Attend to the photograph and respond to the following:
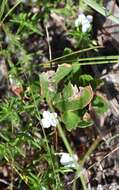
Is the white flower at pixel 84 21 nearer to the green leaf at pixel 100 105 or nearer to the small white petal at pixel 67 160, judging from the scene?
the green leaf at pixel 100 105

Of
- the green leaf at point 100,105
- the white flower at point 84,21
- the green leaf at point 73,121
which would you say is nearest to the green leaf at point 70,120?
the green leaf at point 73,121

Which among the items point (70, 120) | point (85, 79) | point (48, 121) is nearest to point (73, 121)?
point (70, 120)

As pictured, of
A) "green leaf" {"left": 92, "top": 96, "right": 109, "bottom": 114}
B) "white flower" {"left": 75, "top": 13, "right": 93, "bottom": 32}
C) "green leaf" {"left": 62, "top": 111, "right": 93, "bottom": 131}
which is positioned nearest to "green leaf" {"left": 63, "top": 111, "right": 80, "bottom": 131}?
"green leaf" {"left": 62, "top": 111, "right": 93, "bottom": 131}

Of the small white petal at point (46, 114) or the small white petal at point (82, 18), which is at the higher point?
the small white petal at point (82, 18)

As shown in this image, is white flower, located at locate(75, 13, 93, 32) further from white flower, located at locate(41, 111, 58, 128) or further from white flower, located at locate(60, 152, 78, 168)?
white flower, located at locate(60, 152, 78, 168)

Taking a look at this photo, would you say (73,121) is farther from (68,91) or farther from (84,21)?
(84,21)

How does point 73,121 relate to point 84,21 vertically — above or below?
below

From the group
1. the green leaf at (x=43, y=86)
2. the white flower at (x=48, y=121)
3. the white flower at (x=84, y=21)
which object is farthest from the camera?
the white flower at (x=84, y=21)
